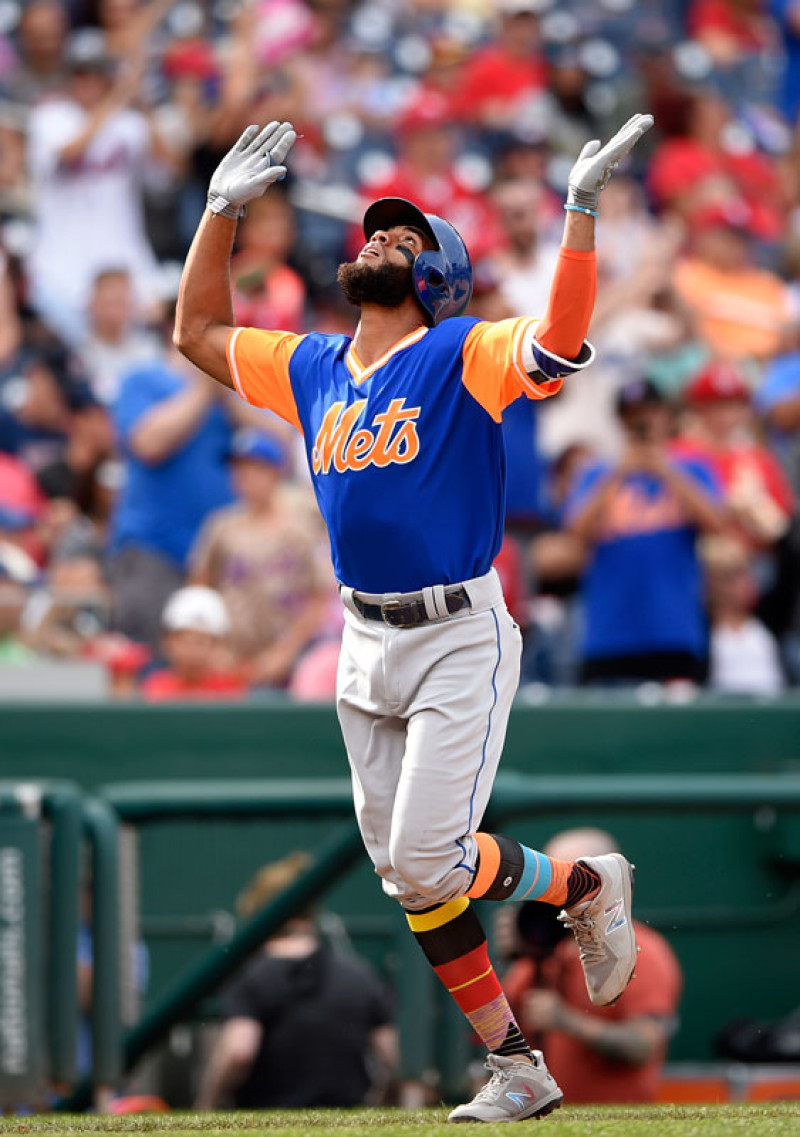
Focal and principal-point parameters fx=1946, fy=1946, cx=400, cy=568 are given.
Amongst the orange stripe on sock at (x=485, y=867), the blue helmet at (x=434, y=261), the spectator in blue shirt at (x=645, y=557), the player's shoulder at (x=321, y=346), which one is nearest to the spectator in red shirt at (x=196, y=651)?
the spectator in blue shirt at (x=645, y=557)

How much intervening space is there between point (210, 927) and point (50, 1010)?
1091 mm

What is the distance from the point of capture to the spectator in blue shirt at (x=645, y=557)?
8.33 m

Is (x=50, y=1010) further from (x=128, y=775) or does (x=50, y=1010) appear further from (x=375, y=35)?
(x=375, y=35)

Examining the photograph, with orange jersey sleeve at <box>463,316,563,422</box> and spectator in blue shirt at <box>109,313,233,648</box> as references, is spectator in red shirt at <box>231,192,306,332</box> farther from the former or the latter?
orange jersey sleeve at <box>463,316,563,422</box>

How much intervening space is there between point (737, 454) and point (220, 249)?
4897 millimetres

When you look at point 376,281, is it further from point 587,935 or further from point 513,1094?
point 513,1094

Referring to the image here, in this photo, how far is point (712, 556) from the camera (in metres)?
8.70

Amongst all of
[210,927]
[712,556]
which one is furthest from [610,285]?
[210,927]

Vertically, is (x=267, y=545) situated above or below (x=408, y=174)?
below

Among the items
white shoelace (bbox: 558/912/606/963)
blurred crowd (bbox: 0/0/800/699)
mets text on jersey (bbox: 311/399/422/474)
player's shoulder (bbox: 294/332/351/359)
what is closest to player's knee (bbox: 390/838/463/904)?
white shoelace (bbox: 558/912/606/963)

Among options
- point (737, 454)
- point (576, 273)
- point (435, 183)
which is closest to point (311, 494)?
point (737, 454)

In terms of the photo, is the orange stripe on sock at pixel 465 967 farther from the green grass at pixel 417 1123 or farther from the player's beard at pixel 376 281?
the player's beard at pixel 376 281

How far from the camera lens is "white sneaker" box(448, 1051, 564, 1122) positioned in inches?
188

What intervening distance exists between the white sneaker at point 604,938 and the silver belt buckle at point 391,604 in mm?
899
